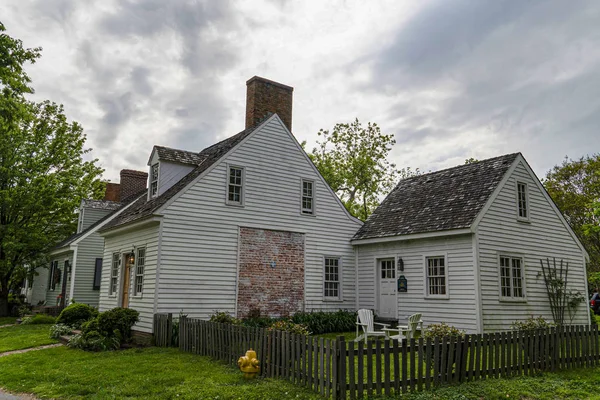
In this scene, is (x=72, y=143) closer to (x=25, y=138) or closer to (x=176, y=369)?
(x=25, y=138)

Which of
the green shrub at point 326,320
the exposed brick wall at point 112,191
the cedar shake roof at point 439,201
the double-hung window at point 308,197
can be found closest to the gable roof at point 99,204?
the exposed brick wall at point 112,191

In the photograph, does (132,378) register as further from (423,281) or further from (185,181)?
(423,281)

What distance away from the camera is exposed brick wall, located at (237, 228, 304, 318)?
16.2m

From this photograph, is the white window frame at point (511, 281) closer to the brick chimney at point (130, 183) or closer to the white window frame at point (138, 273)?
the white window frame at point (138, 273)

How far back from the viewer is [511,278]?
15.5 meters

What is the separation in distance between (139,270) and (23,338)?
14.4 feet

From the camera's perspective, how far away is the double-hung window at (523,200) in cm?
1648

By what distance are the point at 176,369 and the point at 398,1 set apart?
36.4ft

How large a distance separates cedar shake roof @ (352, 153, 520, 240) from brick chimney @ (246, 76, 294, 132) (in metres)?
5.49

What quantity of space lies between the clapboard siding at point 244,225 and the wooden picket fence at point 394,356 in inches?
119

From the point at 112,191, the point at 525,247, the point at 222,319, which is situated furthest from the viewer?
the point at 112,191

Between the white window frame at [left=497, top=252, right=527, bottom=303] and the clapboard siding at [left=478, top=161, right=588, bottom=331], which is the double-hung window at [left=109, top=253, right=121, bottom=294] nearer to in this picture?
the clapboard siding at [left=478, top=161, right=588, bottom=331]

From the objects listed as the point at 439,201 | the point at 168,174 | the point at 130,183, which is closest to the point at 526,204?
the point at 439,201

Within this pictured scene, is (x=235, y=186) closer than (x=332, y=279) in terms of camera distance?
Yes
